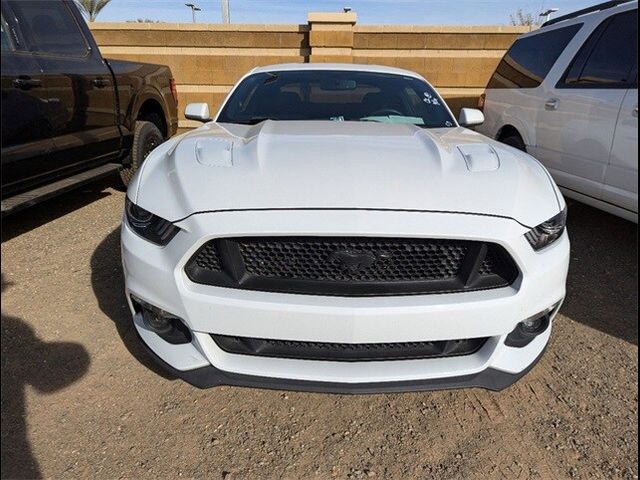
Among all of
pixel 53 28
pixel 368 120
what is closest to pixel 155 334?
pixel 368 120

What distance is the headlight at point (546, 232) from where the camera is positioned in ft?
6.10

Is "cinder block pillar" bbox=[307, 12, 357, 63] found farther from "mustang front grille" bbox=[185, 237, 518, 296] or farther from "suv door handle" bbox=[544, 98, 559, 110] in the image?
"mustang front grille" bbox=[185, 237, 518, 296]

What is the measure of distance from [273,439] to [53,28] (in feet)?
12.9

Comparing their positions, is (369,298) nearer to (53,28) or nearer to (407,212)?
(407,212)

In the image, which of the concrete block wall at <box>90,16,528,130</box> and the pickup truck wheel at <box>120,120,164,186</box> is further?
the concrete block wall at <box>90,16,528,130</box>

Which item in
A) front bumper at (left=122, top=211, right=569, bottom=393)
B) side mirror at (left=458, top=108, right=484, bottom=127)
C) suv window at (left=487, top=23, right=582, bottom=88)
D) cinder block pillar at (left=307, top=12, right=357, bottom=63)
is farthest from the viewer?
cinder block pillar at (left=307, top=12, right=357, bottom=63)

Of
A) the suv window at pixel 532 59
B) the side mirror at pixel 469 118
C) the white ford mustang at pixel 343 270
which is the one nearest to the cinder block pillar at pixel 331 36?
the suv window at pixel 532 59

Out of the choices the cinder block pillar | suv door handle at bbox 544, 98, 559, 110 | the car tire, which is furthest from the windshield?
the cinder block pillar

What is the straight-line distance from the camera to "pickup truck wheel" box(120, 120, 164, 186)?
4796 mm

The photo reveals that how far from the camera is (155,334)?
6.35 feet

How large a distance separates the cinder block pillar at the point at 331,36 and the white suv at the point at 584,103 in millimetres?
4421

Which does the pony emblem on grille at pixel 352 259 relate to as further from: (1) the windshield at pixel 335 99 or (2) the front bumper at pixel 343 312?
(1) the windshield at pixel 335 99

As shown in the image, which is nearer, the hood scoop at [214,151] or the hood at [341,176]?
the hood at [341,176]

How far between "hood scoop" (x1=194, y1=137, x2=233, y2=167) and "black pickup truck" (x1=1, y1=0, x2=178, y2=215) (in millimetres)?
1700
